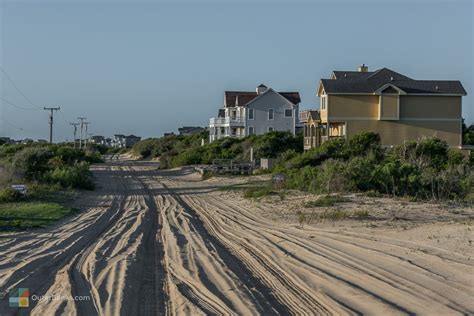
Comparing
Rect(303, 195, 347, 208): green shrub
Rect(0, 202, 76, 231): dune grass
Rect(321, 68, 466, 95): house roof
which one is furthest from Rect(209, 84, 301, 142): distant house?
Rect(303, 195, 347, 208): green shrub

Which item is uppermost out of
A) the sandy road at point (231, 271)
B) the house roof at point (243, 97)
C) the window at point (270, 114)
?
the house roof at point (243, 97)

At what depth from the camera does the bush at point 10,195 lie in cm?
2605

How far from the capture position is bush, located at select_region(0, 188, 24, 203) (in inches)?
1025

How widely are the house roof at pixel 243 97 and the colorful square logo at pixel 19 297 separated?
72.1 m

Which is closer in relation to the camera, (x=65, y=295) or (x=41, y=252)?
(x=65, y=295)

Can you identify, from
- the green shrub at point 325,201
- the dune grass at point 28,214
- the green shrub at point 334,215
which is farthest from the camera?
the green shrub at point 325,201

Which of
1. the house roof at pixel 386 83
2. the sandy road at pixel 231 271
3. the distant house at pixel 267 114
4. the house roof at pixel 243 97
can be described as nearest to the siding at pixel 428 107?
the house roof at pixel 386 83

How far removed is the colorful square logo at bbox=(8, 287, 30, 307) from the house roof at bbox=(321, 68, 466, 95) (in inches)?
1645

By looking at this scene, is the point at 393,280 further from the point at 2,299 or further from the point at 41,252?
the point at 41,252

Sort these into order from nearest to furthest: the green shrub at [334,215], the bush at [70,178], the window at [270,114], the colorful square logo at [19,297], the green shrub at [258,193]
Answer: the colorful square logo at [19,297], the green shrub at [334,215], the green shrub at [258,193], the bush at [70,178], the window at [270,114]

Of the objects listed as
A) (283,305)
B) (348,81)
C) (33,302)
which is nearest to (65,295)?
(33,302)

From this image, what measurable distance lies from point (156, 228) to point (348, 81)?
114ft

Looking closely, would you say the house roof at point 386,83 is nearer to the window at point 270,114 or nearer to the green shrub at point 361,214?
the window at point 270,114

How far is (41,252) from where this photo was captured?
14312 millimetres
